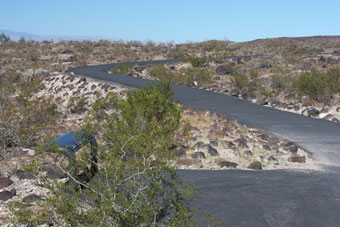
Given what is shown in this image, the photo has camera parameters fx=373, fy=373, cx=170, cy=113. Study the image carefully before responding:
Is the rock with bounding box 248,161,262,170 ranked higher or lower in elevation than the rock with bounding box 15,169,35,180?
higher

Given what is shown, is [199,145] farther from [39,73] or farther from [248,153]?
[39,73]

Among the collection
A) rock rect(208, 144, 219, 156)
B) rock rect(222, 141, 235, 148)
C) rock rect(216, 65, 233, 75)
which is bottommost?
rock rect(208, 144, 219, 156)

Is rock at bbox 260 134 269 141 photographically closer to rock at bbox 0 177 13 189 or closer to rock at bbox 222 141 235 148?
rock at bbox 222 141 235 148

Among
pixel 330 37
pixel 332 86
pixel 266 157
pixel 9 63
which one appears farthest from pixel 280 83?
pixel 330 37

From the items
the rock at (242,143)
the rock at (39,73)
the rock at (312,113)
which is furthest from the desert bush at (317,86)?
the rock at (39,73)

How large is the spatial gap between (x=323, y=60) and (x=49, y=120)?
20.5 m

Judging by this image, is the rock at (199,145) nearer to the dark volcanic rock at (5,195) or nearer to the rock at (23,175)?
the rock at (23,175)

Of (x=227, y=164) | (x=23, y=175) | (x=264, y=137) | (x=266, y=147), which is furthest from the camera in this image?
(x=264, y=137)

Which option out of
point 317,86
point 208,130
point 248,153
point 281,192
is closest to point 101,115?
point 208,130

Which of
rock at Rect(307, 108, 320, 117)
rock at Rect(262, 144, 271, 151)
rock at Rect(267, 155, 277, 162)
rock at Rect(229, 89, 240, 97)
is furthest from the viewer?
rock at Rect(229, 89, 240, 97)

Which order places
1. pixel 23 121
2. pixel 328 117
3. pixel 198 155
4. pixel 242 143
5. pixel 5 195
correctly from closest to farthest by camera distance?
pixel 5 195 → pixel 198 155 → pixel 242 143 → pixel 23 121 → pixel 328 117

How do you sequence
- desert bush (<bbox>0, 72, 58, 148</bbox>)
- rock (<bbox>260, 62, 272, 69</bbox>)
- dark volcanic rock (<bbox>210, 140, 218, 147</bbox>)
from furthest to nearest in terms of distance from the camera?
rock (<bbox>260, 62, 272, 69</bbox>) → desert bush (<bbox>0, 72, 58, 148</bbox>) → dark volcanic rock (<bbox>210, 140, 218, 147</bbox>)

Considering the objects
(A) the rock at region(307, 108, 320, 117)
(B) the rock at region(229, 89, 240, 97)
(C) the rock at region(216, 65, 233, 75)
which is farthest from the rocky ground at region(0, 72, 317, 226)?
(C) the rock at region(216, 65, 233, 75)

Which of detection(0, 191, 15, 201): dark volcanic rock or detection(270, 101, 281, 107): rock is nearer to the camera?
detection(0, 191, 15, 201): dark volcanic rock
